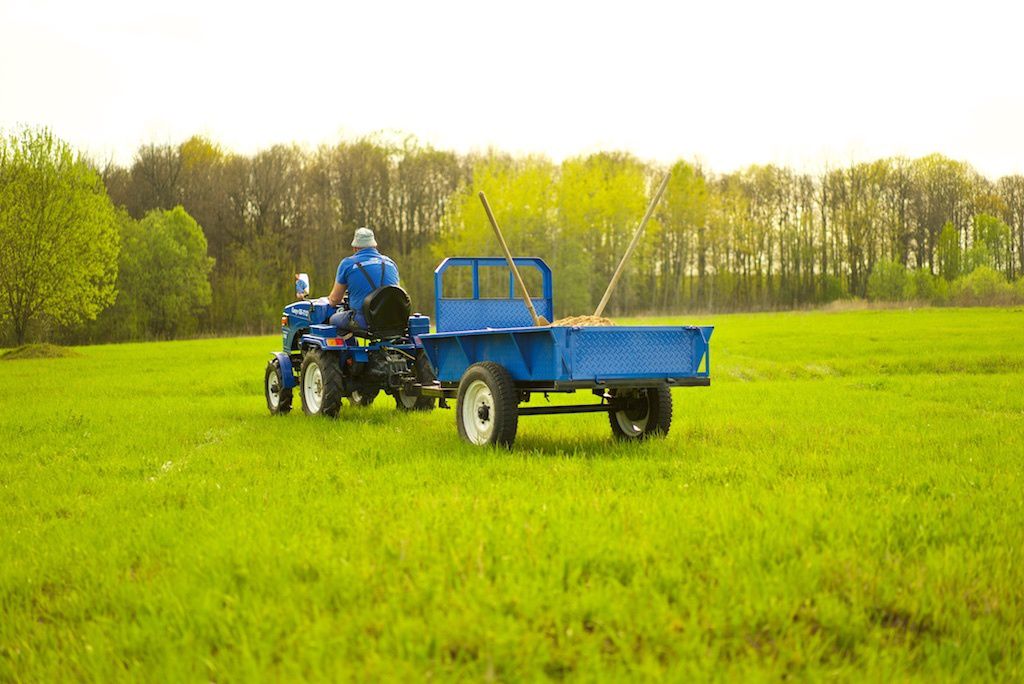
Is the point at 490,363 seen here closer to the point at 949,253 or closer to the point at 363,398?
the point at 363,398

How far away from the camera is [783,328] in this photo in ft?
122

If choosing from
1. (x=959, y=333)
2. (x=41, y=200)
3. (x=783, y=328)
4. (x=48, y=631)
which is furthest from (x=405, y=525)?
(x=41, y=200)

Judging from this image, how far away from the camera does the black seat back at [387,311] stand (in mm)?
12508

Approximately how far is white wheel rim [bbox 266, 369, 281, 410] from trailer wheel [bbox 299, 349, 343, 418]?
0.92 metres

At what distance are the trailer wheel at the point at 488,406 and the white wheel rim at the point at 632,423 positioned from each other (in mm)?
1442

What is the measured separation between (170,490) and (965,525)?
5.53 m

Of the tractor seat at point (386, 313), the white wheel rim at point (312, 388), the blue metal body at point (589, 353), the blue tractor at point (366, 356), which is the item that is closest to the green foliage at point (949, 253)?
the blue tractor at point (366, 356)

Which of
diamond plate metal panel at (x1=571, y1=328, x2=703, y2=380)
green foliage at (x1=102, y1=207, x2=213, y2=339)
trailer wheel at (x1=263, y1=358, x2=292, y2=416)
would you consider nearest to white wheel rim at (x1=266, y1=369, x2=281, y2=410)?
trailer wheel at (x1=263, y1=358, x2=292, y2=416)

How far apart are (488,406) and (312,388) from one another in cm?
458

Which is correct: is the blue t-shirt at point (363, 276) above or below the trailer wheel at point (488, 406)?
above

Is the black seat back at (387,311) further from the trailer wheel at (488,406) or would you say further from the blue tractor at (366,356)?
the trailer wheel at (488,406)

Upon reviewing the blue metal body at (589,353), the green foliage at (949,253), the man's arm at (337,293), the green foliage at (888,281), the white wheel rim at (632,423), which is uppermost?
the green foliage at (949,253)

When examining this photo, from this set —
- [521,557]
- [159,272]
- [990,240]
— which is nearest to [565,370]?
[521,557]

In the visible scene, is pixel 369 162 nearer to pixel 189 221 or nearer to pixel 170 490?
pixel 189 221
